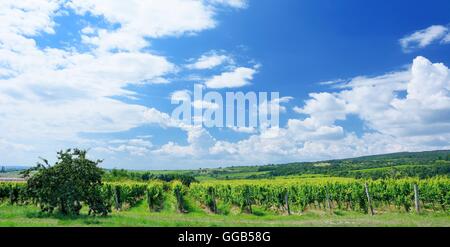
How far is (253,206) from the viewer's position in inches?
1438

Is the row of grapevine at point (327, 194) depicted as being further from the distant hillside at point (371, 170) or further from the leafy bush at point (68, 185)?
the distant hillside at point (371, 170)

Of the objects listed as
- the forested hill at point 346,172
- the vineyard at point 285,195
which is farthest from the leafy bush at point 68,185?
the forested hill at point 346,172

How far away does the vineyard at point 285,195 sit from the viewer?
3025 centimetres

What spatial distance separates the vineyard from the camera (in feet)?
99.2

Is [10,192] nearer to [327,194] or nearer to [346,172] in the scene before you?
[327,194]

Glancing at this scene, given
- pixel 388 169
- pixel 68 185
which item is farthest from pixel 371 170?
pixel 68 185

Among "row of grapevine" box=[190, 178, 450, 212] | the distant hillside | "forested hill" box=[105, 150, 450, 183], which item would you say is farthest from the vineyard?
the distant hillside

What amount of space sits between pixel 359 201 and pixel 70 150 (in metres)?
22.4

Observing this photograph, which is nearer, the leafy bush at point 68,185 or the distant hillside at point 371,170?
the leafy bush at point 68,185

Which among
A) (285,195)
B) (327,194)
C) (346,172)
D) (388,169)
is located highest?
(388,169)

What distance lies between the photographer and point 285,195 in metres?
33.6

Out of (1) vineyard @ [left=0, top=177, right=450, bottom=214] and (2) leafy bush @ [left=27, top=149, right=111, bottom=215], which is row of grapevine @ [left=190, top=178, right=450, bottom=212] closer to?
(1) vineyard @ [left=0, top=177, right=450, bottom=214]
